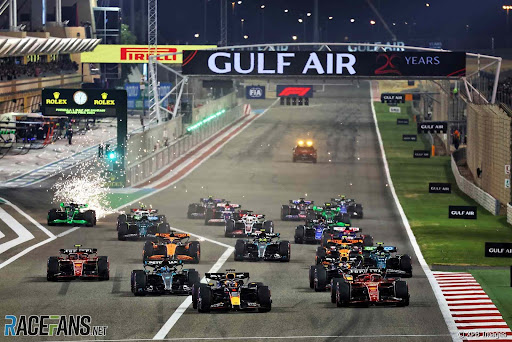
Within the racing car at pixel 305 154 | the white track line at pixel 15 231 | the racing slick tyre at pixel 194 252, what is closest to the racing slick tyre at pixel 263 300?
the racing slick tyre at pixel 194 252

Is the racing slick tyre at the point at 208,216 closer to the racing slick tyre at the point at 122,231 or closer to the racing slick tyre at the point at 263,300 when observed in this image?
the racing slick tyre at the point at 122,231

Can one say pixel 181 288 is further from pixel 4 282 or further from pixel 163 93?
pixel 163 93

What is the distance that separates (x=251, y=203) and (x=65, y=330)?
100 feet

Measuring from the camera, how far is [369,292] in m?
29.6

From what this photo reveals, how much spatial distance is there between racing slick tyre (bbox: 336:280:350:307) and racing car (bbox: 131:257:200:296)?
392 cm

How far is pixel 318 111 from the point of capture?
13000cm

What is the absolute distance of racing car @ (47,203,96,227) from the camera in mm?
47031

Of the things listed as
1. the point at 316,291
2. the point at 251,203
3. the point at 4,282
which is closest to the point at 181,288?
the point at 316,291

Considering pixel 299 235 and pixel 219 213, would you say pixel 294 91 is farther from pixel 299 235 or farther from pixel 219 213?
pixel 299 235

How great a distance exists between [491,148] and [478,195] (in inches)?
111

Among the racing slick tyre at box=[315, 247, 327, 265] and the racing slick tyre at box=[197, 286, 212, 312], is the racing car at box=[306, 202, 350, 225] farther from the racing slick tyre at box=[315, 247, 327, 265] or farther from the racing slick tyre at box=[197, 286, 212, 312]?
the racing slick tyre at box=[197, 286, 212, 312]

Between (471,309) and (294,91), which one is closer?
(471,309)

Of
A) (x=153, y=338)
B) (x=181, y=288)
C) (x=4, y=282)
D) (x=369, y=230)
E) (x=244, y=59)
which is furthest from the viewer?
(x=244, y=59)

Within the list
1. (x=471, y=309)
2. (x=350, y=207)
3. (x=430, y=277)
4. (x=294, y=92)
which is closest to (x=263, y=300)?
(x=471, y=309)
